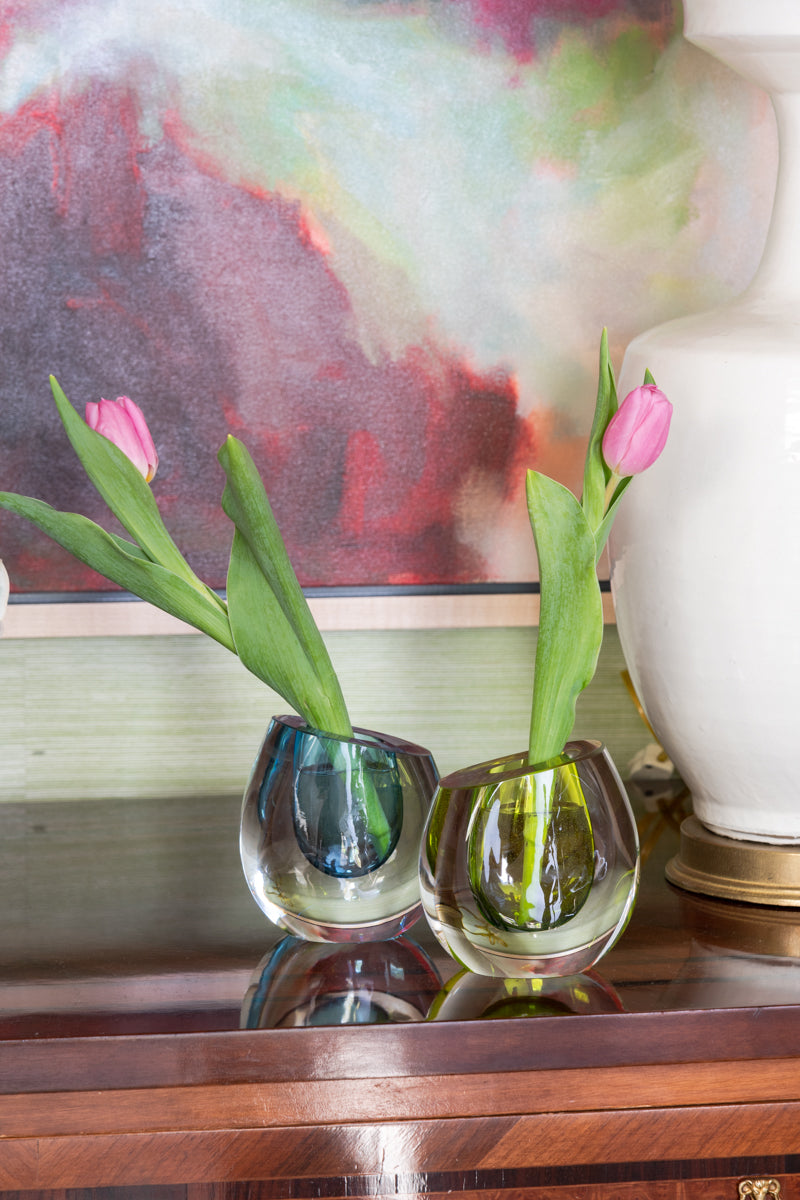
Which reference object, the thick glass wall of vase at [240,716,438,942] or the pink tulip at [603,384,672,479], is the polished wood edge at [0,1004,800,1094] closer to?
the thick glass wall of vase at [240,716,438,942]

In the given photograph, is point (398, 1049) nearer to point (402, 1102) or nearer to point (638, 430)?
point (402, 1102)

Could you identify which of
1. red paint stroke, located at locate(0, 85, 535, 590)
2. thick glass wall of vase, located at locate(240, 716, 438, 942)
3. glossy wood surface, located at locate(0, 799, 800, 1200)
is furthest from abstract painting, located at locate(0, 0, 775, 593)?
glossy wood surface, located at locate(0, 799, 800, 1200)

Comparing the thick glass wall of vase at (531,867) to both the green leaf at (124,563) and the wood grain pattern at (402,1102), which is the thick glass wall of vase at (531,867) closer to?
the wood grain pattern at (402,1102)

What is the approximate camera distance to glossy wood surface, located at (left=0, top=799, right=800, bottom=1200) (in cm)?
55

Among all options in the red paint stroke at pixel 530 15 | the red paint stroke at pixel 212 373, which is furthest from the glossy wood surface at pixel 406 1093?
the red paint stroke at pixel 530 15

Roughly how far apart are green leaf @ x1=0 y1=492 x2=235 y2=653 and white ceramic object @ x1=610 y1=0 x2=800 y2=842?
0.91ft

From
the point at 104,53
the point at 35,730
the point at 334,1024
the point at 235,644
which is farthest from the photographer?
the point at 35,730

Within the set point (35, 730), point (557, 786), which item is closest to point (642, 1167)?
point (557, 786)

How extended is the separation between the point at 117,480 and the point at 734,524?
36 centimetres

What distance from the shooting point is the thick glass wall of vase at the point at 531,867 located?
619 mm

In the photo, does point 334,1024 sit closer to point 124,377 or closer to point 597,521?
point 597,521

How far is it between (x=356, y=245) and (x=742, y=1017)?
618 millimetres

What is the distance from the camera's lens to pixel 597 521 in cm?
67

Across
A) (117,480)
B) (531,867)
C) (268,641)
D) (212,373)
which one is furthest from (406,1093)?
(212,373)
